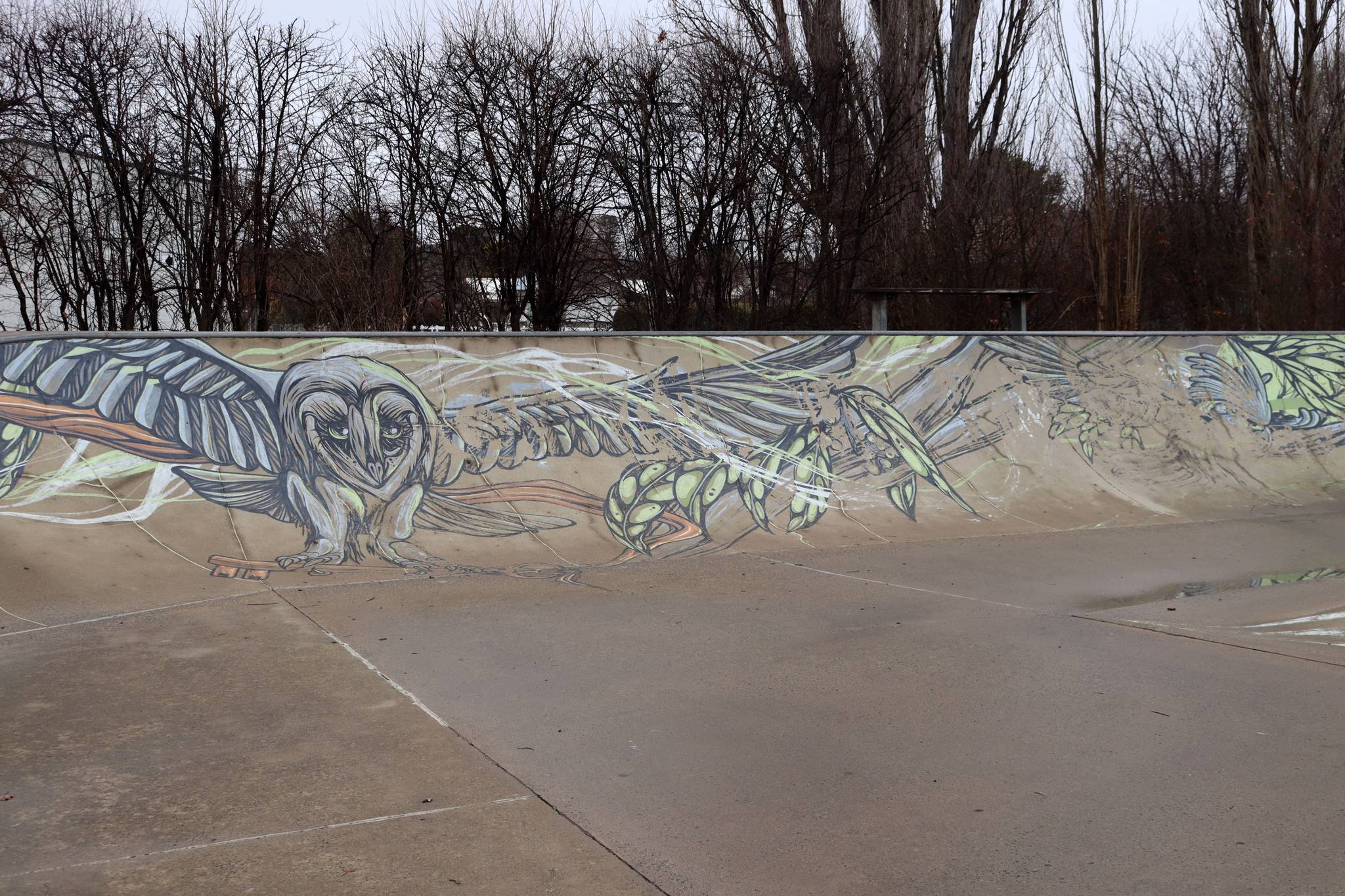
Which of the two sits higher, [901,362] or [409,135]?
[409,135]

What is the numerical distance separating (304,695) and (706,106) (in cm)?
1079

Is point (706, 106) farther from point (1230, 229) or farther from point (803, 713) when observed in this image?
point (1230, 229)

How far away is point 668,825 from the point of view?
3.31 meters

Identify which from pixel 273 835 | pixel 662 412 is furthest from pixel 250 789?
pixel 662 412

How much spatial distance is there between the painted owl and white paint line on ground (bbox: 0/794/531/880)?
401 cm

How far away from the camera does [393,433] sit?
8.07 meters

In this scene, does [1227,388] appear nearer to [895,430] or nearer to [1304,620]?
[895,430]

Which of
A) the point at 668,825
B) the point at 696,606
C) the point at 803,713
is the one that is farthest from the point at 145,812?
the point at 696,606

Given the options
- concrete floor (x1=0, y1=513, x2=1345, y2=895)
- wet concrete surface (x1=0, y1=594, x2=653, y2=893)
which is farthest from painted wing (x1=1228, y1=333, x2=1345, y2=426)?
wet concrete surface (x1=0, y1=594, x2=653, y2=893)

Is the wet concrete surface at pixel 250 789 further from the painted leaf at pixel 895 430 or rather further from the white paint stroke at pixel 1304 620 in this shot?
the painted leaf at pixel 895 430

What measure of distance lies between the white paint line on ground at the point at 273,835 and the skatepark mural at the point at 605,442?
12.6ft

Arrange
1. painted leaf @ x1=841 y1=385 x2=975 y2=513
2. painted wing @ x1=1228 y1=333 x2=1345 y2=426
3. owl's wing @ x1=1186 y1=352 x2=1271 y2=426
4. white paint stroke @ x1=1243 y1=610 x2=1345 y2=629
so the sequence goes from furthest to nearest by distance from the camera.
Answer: painted wing @ x1=1228 y1=333 x2=1345 y2=426 < owl's wing @ x1=1186 y1=352 x2=1271 y2=426 < painted leaf @ x1=841 y1=385 x2=975 y2=513 < white paint stroke @ x1=1243 y1=610 x2=1345 y2=629

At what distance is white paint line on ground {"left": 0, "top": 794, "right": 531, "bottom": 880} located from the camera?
9.77 feet

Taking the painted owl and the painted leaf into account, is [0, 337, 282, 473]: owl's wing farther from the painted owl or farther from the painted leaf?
the painted leaf
